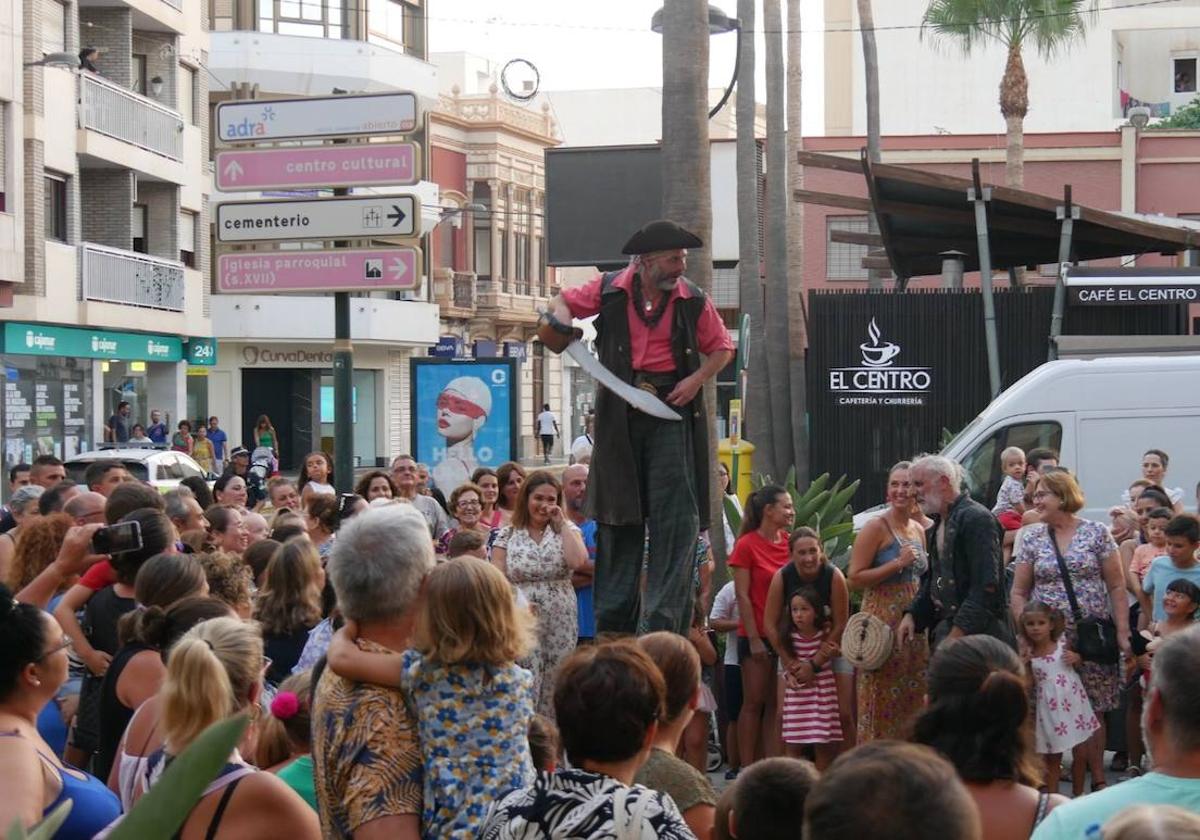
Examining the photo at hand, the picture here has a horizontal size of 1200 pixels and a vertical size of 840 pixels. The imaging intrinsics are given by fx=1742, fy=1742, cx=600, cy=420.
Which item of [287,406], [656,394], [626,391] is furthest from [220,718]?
[287,406]

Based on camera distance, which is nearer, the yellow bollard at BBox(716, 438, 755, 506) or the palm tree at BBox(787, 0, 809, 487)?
the yellow bollard at BBox(716, 438, 755, 506)

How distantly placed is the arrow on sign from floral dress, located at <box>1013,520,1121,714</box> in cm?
470

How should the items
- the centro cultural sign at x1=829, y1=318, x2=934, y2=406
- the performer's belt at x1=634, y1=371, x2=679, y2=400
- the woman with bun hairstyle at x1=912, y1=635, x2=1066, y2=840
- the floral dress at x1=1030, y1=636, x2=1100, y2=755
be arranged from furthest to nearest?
the centro cultural sign at x1=829, y1=318, x2=934, y2=406 < the floral dress at x1=1030, y1=636, x2=1100, y2=755 < the performer's belt at x1=634, y1=371, x2=679, y2=400 < the woman with bun hairstyle at x1=912, y1=635, x2=1066, y2=840

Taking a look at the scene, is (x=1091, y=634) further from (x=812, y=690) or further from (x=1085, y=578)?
(x=812, y=690)

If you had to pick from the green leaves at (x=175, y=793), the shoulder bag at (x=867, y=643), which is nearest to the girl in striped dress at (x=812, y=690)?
the shoulder bag at (x=867, y=643)

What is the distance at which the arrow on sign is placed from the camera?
12.1 metres

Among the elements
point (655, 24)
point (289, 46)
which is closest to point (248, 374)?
point (289, 46)

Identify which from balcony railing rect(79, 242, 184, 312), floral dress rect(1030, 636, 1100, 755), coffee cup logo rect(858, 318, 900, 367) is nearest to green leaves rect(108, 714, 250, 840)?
floral dress rect(1030, 636, 1100, 755)

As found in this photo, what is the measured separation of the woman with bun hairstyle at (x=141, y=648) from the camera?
6.00 m

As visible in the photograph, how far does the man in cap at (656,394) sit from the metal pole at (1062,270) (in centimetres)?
1548

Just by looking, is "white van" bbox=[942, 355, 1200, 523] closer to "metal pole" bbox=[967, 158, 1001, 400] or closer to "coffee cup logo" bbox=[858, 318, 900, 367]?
"metal pole" bbox=[967, 158, 1001, 400]

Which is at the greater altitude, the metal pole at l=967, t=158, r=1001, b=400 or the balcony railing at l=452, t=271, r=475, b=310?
the balcony railing at l=452, t=271, r=475, b=310

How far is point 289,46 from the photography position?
51.2m

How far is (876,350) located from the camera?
24359 millimetres
